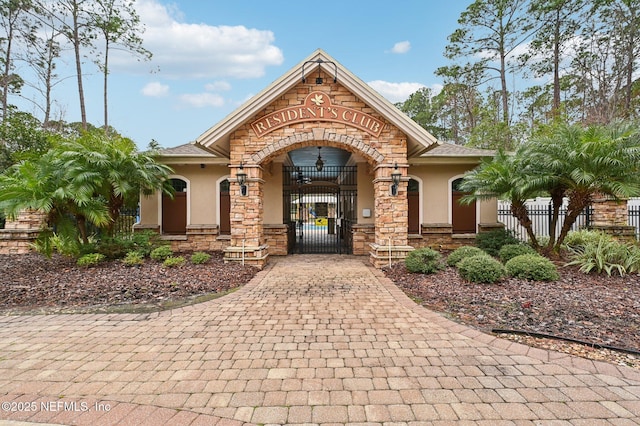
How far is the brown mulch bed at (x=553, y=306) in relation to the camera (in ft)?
11.6

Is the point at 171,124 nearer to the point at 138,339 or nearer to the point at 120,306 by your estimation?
the point at 120,306

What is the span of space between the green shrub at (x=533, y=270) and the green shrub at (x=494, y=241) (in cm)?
236

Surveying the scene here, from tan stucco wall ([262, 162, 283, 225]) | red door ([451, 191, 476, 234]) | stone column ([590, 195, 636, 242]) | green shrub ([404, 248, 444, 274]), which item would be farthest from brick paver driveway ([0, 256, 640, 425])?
stone column ([590, 195, 636, 242])

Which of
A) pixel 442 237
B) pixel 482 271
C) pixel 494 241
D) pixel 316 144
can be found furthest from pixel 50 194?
pixel 494 241

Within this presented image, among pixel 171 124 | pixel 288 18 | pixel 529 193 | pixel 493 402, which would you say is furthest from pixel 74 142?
pixel 171 124

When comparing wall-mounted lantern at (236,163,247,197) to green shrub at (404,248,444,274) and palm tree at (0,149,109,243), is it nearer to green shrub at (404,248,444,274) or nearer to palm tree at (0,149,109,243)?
palm tree at (0,149,109,243)

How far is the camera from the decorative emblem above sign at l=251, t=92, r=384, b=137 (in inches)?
307

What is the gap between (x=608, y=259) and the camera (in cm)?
664

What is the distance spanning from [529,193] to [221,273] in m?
7.95

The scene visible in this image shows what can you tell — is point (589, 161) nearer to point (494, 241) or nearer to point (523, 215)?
point (523, 215)

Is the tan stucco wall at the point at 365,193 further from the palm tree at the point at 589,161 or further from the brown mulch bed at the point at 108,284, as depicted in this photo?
the palm tree at the point at 589,161

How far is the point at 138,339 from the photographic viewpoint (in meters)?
3.65

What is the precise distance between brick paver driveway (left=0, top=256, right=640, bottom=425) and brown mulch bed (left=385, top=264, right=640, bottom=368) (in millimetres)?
391

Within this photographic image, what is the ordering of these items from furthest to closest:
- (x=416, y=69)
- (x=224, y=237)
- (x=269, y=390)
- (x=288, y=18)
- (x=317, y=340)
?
(x=416, y=69) < (x=288, y=18) < (x=224, y=237) < (x=317, y=340) < (x=269, y=390)
